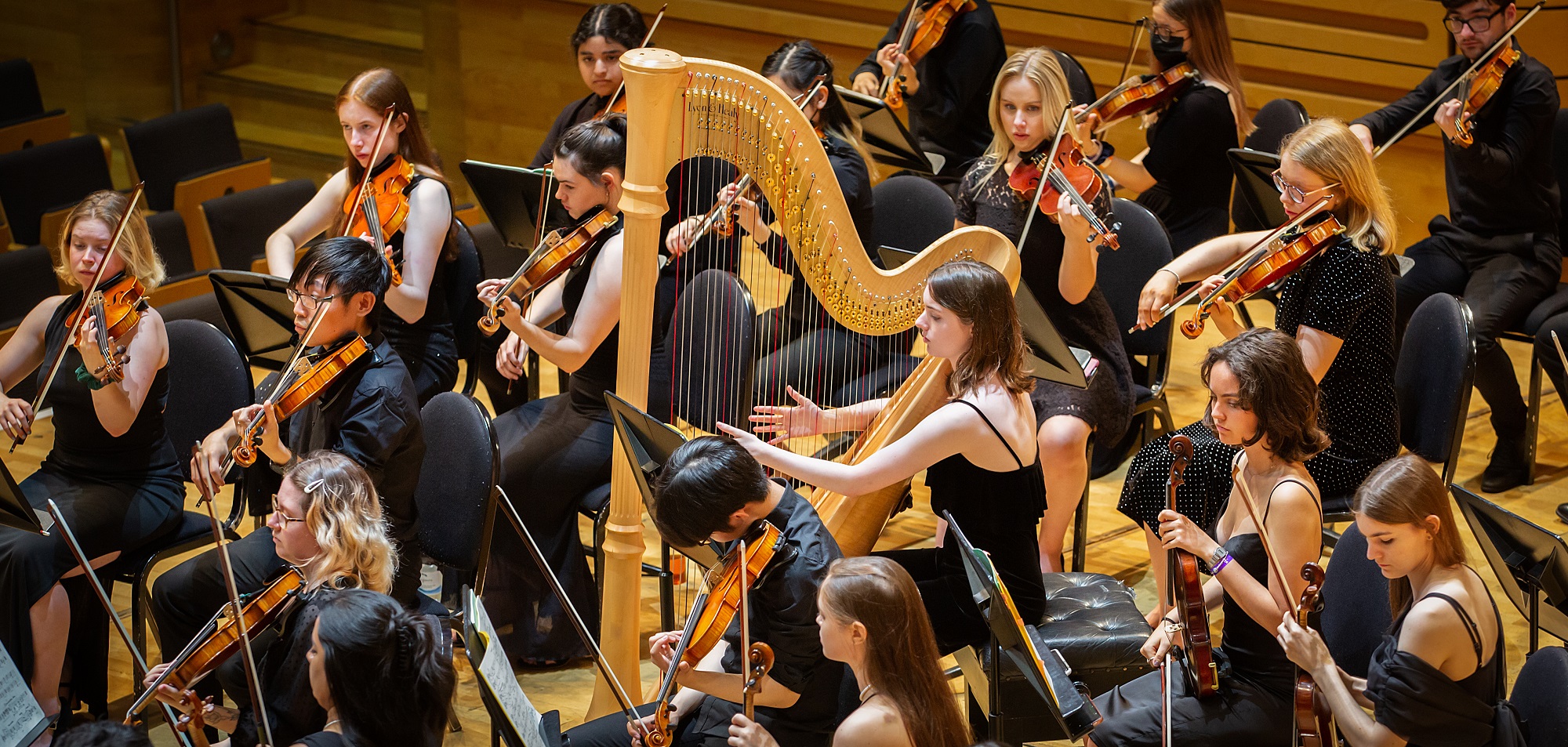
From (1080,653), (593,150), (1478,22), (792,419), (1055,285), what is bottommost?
(1080,653)

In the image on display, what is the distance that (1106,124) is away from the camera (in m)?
4.95

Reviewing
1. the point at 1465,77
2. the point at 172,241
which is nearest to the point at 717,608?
the point at 1465,77

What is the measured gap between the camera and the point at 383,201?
400 centimetres

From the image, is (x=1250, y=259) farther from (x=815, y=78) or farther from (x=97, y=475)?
(x=97, y=475)

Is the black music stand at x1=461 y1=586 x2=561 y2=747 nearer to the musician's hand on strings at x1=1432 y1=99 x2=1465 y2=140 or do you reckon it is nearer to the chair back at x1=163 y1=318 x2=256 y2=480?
the chair back at x1=163 y1=318 x2=256 y2=480

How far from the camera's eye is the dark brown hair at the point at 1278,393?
2.83 m

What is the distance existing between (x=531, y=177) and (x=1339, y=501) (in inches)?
84.2

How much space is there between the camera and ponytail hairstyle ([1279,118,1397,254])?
11.2 feet

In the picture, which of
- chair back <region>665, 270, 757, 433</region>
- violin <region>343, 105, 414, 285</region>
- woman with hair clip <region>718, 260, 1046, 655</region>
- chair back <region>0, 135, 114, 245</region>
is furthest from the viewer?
chair back <region>0, 135, 114, 245</region>

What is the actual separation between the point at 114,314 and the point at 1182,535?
2.32 metres

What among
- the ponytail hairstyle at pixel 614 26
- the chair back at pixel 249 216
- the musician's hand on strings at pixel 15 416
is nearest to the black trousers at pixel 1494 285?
the ponytail hairstyle at pixel 614 26

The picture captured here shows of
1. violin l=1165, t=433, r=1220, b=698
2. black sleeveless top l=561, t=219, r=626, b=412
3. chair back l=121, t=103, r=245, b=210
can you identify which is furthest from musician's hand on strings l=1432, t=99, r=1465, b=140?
chair back l=121, t=103, r=245, b=210

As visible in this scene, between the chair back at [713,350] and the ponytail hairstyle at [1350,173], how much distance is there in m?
1.29

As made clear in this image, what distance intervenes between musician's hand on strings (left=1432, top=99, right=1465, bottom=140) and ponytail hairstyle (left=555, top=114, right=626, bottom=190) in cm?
250
